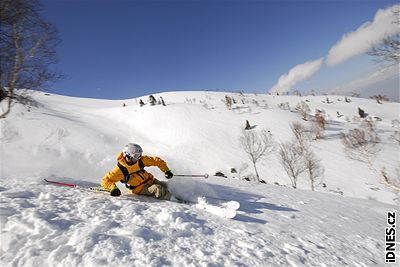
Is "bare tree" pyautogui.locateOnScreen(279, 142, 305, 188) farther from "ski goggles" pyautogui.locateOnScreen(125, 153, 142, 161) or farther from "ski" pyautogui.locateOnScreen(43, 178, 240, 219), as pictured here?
"ski goggles" pyautogui.locateOnScreen(125, 153, 142, 161)

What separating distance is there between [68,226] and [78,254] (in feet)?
3.37

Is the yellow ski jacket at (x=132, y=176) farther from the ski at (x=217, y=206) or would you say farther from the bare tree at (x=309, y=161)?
the bare tree at (x=309, y=161)

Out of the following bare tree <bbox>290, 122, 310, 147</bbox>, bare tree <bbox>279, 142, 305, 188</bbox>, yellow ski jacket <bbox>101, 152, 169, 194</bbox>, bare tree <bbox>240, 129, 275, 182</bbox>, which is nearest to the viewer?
yellow ski jacket <bbox>101, 152, 169, 194</bbox>

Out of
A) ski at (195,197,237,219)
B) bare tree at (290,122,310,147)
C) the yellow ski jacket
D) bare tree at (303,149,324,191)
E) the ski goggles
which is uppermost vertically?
bare tree at (290,122,310,147)

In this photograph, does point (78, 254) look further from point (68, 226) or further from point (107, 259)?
point (68, 226)

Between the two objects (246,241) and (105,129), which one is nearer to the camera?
(246,241)

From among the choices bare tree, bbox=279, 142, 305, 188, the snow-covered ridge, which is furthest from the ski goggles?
bare tree, bbox=279, 142, 305, 188

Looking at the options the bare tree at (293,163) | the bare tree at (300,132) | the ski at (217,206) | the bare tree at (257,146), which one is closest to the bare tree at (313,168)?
the bare tree at (293,163)

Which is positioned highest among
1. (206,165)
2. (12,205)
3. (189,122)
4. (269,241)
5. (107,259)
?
(189,122)

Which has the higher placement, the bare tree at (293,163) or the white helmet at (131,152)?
the white helmet at (131,152)

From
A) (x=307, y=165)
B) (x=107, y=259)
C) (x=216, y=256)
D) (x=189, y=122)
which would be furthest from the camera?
(x=189, y=122)

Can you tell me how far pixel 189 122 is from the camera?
4206 centimetres

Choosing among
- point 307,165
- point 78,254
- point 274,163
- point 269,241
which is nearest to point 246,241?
point 269,241

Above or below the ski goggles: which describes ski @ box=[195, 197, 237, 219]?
below
